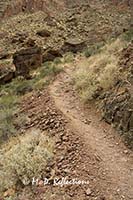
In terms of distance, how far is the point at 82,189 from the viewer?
22.0ft

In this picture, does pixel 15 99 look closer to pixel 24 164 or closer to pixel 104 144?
pixel 104 144

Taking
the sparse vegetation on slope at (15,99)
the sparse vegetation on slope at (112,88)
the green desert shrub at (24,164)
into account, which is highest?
the green desert shrub at (24,164)

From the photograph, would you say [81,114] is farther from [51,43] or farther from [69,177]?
[51,43]

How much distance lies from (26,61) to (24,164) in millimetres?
11462

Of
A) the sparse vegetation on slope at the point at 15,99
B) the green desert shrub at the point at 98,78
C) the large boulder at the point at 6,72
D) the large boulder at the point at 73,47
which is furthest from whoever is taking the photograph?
the large boulder at the point at 73,47

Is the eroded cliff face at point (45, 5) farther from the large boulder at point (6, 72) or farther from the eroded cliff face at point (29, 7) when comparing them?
the large boulder at point (6, 72)

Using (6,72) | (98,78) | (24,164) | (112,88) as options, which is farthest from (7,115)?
(6,72)

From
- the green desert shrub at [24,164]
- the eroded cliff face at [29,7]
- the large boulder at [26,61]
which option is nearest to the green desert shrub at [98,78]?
the green desert shrub at [24,164]

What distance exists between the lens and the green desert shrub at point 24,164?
7098mm

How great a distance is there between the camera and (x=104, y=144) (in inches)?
335

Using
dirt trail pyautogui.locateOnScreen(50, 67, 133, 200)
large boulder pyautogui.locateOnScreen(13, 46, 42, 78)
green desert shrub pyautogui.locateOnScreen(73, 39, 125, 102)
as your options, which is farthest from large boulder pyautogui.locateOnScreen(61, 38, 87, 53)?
dirt trail pyautogui.locateOnScreen(50, 67, 133, 200)

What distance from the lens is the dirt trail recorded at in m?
6.89

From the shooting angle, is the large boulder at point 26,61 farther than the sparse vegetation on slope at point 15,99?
Yes

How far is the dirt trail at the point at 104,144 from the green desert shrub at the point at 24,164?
978 mm
